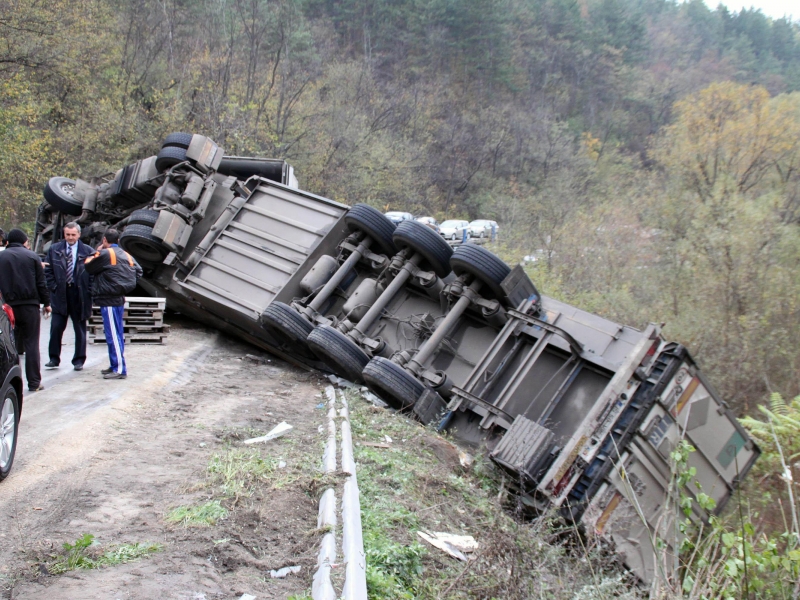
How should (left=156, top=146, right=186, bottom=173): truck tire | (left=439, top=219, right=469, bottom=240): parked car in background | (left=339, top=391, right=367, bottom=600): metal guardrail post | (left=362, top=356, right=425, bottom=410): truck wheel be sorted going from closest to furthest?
1. (left=339, top=391, right=367, bottom=600): metal guardrail post
2. (left=362, top=356, right=425, bottom=410): truck wheel
3. (left=156, top=146, right=186, bottom=173): truck tire
4. (left=439, top=219, right=469, bottom=240): parked car in background

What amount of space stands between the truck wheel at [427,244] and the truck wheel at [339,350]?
4.58 feet

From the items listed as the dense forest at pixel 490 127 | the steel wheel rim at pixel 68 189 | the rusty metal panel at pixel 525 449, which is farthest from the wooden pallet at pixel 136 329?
the dense forest at pixel 490 127

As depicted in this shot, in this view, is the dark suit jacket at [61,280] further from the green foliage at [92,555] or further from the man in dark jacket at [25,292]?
the green foliage at [92,555]

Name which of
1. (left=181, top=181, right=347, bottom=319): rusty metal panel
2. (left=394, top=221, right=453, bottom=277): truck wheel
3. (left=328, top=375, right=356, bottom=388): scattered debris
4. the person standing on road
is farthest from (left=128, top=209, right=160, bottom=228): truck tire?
(left=394, top=221, right=453, bottom=277): truck wheel

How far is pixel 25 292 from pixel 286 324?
111 inches

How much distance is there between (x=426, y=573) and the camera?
417cm

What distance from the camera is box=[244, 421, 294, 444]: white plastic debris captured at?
5.88 metres

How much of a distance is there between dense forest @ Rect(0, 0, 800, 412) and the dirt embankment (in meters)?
9.76

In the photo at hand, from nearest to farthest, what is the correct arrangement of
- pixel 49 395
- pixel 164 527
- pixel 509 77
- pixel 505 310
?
pixel 164 527
pixel 49 395
pixel 505 310
pixel 509 77

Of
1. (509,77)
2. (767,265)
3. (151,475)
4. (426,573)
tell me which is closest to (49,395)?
(151,475)

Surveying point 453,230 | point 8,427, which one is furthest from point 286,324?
point 453,230

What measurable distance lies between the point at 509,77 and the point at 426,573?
55.3 m

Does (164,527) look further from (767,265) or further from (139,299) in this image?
(767,265)

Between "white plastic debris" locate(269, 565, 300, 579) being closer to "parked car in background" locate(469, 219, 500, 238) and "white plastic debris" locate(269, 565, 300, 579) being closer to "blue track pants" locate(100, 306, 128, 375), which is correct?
"blue track pants" locate(100, 306, 128, 375)
